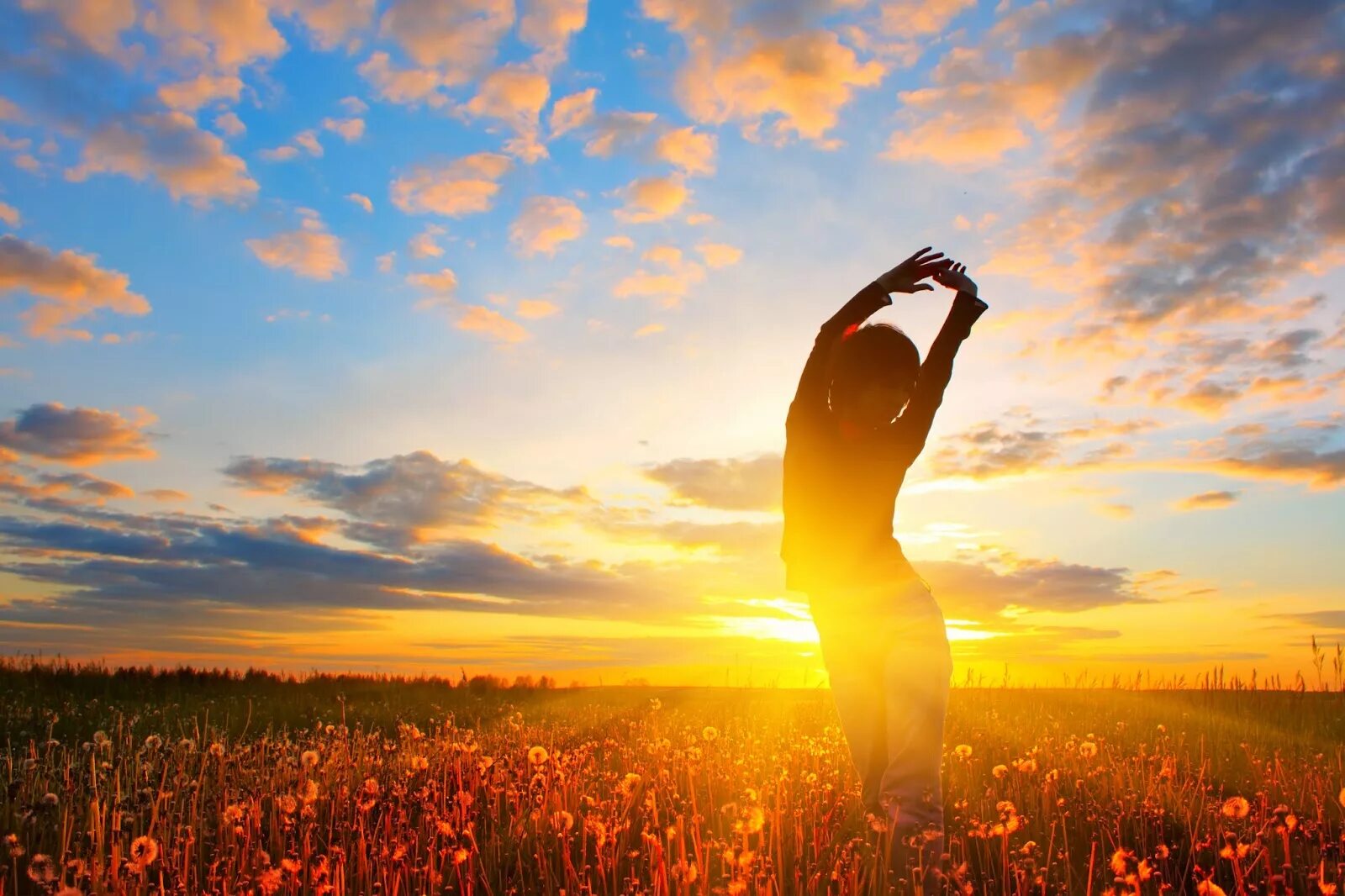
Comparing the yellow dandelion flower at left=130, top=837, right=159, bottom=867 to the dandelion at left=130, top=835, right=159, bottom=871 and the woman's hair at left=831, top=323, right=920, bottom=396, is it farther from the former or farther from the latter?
the woman's hair at left=831, top=323, right=920, bottom=396

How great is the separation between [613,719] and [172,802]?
9.37 m

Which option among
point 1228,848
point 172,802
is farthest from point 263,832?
point 1228,848

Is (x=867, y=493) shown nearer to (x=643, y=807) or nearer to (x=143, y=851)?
(x=643, y=807)

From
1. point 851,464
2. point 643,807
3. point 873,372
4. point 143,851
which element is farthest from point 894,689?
point 143,851

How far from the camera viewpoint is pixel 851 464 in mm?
5676

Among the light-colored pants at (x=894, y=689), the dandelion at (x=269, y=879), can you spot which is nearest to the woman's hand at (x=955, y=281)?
the light-colored pants at (x=894, y=689)

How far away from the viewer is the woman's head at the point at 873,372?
18.7 feet

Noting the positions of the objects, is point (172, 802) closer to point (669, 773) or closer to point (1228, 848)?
point (669, 773)

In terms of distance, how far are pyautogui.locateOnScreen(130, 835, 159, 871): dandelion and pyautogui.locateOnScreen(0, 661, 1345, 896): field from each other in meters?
0.02

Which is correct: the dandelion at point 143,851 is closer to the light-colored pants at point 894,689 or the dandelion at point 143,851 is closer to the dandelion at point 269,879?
the dandelion at point 269,879

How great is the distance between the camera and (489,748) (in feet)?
36.7

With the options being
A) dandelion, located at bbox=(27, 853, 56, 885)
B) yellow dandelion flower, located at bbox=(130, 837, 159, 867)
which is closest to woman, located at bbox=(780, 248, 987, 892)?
yellow dandelion flower, located at bbox=(130, 837, 159, 867)

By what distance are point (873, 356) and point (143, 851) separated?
4723 mm

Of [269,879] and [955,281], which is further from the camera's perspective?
[955,281]
